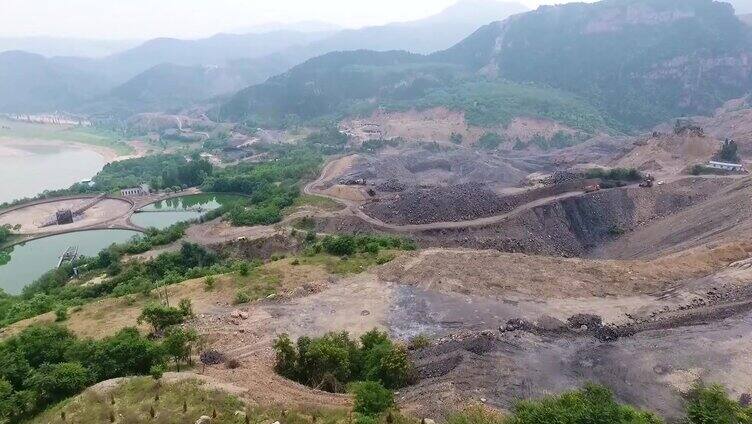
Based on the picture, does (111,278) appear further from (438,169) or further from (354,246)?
(438,169)

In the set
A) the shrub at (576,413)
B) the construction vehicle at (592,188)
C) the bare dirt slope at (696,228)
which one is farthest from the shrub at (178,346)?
the construction vehicle at (592,188)

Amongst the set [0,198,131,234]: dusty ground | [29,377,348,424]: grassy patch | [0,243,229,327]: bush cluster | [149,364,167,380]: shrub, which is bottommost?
[0,198,131,234]: dusty ground

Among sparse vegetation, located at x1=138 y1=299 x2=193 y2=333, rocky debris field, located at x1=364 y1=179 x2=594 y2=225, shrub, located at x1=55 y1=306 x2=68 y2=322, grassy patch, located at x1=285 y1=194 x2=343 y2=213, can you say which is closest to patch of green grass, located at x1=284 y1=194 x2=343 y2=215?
grassy patch, located at x1=285 y1=194 x2=343 y2=213

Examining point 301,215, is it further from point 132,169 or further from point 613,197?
point 132,169

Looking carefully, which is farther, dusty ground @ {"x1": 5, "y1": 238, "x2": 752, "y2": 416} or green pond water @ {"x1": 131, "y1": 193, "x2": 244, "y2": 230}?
green pond water @ {"x1": 131, "y1": 193, "x2": 244, "y2": 230}

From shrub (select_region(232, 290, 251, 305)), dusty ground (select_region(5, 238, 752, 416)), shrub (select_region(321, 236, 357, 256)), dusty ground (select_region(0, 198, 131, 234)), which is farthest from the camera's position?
dusty ground (select_region(0, 198, 131, 234))

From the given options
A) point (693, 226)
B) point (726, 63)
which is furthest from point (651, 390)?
point (726, 63)

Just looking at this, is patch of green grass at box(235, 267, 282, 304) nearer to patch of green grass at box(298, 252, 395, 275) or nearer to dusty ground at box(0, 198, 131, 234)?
patch of green grass at box(298, 252, 395, 275)
